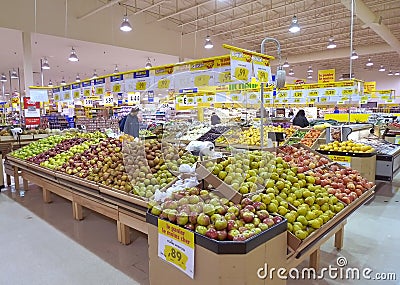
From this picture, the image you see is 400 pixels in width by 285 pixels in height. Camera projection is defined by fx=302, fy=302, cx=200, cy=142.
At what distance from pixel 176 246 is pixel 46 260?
1.87 m

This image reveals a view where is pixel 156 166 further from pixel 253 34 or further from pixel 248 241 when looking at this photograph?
pixel 253 34

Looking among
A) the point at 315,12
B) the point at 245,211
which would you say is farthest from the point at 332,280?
the point at 315,12

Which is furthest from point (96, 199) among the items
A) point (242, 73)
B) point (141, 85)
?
point (141, 85)

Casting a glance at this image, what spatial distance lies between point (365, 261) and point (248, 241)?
6.40 feet

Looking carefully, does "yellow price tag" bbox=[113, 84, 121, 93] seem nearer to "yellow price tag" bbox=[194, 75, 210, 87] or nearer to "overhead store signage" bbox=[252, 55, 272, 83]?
"yellow price tag" bbox=[194, 75, 210, 87]

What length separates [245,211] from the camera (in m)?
2.16

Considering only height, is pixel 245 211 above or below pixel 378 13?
below

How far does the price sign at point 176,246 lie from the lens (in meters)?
1.96

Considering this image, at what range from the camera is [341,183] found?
10.5 feet

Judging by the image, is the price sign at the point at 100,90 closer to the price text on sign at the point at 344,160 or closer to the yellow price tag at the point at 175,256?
the price text on sign at the point at 344,160

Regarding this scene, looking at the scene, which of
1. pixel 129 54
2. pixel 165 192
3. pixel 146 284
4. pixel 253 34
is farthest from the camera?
pixel 253 34

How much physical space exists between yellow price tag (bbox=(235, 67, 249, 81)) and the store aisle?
95.2 inches

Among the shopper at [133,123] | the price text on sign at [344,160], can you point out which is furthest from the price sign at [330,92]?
the shopper at [133,123]

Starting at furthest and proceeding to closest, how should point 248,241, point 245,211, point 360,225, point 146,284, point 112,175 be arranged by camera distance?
1. point 360,225
2. point 112,175
3. point 146,284
4. point 245,211
5. point 248,241
